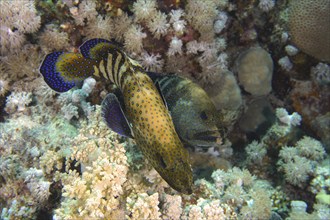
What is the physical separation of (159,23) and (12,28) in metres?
2.39

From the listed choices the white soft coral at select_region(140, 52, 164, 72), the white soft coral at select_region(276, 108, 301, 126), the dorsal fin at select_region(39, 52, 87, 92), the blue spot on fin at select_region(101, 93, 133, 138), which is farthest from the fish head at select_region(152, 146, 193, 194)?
the white soft coral at select_region(276, 108, 301, 126)

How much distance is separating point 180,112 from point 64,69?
163 centimetres

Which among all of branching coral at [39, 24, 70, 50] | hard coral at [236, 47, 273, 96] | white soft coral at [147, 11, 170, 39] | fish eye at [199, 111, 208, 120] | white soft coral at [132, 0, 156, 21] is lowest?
hard coral at [236, 47, 273, 96]

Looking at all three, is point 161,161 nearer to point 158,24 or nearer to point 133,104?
point 133,104

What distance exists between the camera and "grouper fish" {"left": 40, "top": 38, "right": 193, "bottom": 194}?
8.64 ft

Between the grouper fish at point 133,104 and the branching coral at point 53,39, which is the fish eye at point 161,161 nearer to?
the grouper fish at point 133,104

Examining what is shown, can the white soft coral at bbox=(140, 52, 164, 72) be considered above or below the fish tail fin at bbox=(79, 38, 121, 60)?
below

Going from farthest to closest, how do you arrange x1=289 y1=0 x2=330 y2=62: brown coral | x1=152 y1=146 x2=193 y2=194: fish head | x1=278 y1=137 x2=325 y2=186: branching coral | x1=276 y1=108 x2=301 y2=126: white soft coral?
x1=276 y1=108 x2=301 y2=126: white soft coral
x1=289 y1=0 x2=330 y2=62: brown coral
x1=278 y1=137 x2=325 y2=186: branching coral
x1=152 y1=146 x2=193 y2=194: fish head

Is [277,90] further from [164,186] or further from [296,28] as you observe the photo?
[164,186]

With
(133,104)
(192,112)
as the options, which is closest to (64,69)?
(133,104)

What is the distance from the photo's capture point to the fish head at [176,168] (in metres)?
2.59

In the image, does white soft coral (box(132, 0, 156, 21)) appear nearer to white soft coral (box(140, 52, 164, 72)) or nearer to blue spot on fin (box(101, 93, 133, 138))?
white soft coral (box(140, 52, 164, 72))

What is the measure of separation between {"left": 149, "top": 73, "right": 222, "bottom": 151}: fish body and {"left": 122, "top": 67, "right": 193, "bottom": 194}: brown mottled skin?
0.75 m

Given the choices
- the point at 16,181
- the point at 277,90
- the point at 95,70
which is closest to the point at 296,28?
the point at 277,90
